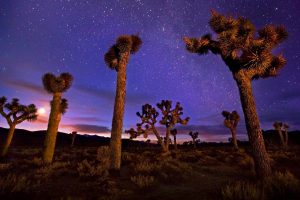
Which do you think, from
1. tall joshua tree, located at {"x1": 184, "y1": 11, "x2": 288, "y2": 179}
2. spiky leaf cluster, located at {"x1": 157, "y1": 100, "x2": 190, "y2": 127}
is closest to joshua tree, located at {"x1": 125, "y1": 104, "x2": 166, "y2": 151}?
spiky leaf cluster, located at {"x1": 157, "y1": 100, "x2": 190, "y2": 127}

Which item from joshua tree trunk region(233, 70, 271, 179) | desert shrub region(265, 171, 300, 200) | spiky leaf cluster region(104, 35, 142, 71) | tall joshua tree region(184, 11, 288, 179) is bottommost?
desert shrub region(265, 171, 300, 200)

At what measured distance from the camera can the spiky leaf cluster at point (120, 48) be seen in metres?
12.2

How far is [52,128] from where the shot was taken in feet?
47.7

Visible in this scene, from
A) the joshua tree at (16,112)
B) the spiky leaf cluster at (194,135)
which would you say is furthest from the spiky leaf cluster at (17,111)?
the spiky leaf cluster at (194,135)

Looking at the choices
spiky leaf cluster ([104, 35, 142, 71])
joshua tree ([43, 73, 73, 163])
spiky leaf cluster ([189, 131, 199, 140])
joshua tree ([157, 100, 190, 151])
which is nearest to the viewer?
spiky leaf cluster ([104, 35, 142, 71])

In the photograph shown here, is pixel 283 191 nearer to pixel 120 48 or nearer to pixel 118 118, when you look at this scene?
pixel 118 118

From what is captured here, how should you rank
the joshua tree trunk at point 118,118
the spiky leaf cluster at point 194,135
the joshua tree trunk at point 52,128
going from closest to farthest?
the joshua tree trunk at point 118,118
the joshua tree trunk at point 52,128
the spiky leaf cluster at point 194,135

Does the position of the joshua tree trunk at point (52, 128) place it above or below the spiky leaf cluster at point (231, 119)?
below

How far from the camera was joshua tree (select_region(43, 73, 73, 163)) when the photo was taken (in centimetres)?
1441

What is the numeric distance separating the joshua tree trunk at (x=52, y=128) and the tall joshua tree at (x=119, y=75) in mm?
5263

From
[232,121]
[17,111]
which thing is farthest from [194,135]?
[17,111]

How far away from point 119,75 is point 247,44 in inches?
251

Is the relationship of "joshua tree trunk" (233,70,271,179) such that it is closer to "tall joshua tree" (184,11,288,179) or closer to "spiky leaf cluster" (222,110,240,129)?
"tall joshua tree" (184,11,288,179)

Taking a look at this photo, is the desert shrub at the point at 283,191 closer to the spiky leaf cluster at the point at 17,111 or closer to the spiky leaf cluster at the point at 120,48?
the spiky leaf cluster at the point at 120,48
